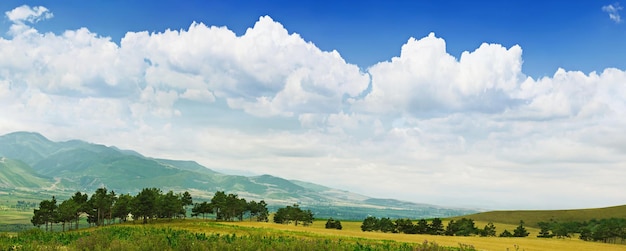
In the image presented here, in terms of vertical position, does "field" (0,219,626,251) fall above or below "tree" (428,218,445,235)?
above

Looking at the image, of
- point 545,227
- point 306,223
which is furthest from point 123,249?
point 545,227

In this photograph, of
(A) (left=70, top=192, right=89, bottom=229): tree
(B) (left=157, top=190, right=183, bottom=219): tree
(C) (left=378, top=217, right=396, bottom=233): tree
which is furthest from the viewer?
(C) (left=378, top=217, right=396, bottom=233): tree

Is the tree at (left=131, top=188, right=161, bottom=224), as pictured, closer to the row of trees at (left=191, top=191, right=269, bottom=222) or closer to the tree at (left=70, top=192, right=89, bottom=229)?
the tree at (left=70, top=192, right=89, bottom=229)

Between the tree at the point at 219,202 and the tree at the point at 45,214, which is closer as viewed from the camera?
the tree at the point at 45,214

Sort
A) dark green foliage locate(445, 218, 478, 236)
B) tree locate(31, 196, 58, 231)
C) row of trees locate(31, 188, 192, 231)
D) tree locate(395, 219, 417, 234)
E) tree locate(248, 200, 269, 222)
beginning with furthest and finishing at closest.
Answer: tree locate(248, 200, 269, 222) < tree locate(395, 219, 417, 234) < dark green foliage locate(445, 218, 478, 236) < tree locate(31, 196, 58, 231) < row of trees locate(31, 188, 192, 231)

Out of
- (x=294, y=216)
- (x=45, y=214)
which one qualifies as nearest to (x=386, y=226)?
(x=294, y=216)

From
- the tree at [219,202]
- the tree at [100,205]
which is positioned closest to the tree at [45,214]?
the tree at [100,205]

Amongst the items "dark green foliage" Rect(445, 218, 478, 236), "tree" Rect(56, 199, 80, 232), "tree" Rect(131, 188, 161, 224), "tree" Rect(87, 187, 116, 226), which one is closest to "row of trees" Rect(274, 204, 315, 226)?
"dark green foliage" Rect(445, 218, 478, 236)

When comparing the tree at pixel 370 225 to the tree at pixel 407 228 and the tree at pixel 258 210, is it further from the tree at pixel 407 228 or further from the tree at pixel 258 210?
the tree at pixel 258 210

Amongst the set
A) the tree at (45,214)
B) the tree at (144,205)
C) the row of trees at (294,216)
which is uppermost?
the tree at (144,205)

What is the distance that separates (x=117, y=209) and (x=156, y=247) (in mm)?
133230

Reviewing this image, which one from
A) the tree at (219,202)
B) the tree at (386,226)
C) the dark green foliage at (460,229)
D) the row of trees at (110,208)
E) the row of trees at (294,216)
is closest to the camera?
the row of trees at (110,208)

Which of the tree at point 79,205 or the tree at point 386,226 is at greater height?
the tree at point 79,205

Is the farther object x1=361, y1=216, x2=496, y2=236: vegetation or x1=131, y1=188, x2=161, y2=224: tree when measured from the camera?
x1=361, y1=216, x2=496, y2=236: vegetation
